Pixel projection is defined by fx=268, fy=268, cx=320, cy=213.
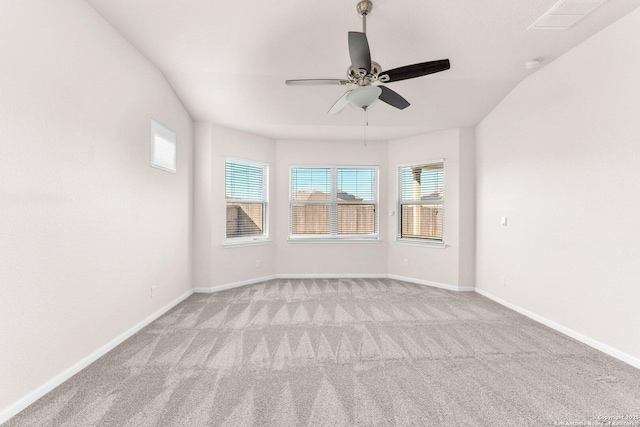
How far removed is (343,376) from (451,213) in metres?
3.37

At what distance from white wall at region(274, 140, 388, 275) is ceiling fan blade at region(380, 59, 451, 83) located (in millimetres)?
2897

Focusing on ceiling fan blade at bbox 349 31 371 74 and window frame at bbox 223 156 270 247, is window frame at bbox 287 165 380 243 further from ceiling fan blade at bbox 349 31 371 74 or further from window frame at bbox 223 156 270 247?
ceiling fan blade at bbox 349 31 371 74

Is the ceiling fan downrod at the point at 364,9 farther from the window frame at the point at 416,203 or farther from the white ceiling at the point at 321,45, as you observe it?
the window frame at the point at 416,203

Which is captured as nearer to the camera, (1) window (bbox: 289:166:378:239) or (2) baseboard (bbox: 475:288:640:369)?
(2) baseboard (bbox: 475:288:640:369)

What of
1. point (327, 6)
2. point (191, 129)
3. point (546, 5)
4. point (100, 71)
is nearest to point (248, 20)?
point (327, 6)

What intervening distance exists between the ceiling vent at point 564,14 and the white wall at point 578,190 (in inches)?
14.3

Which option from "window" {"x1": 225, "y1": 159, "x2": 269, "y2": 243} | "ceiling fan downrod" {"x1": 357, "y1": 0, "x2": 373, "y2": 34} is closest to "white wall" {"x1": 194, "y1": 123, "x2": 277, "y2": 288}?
"window" {"x1": 225, "y1": 159, "x2": 269, "y2": 243}

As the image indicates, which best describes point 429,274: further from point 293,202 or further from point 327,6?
point 327,6

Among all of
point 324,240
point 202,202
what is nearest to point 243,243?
point 202,202

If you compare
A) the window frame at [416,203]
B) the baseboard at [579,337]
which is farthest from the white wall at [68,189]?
the baseboard at [579,337]

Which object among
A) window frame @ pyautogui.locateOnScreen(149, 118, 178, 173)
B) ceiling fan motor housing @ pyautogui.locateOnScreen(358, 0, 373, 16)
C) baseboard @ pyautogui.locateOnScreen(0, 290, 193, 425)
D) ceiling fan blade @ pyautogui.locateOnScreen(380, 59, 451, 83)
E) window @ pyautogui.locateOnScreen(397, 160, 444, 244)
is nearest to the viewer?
baseboard @ pyautogui.locateOnScreen(0, 290, 193, 425)

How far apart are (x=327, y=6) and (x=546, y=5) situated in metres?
1.81

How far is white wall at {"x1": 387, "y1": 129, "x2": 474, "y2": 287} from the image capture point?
4320 millimetres

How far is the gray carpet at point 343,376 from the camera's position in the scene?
1639 mm
